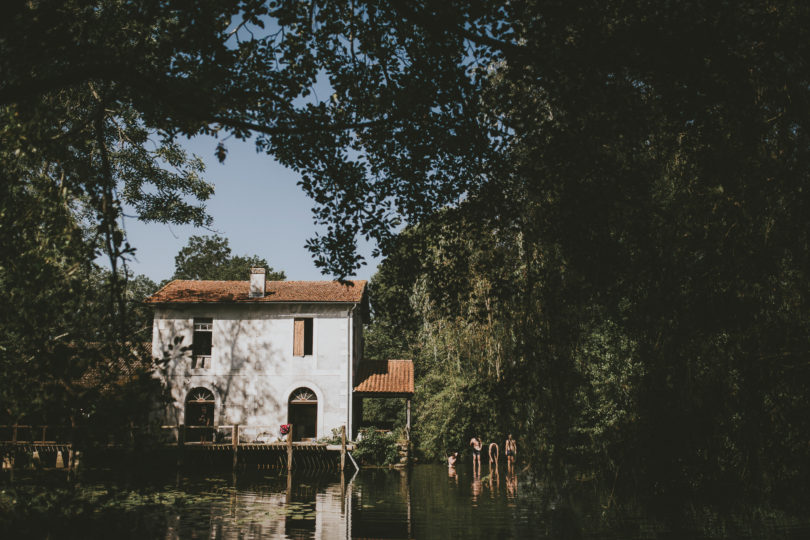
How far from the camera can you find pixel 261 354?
27.1 meters

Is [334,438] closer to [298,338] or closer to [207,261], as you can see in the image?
[298,338]

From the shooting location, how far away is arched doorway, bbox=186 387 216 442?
2617cm

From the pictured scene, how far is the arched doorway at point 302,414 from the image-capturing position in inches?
1061

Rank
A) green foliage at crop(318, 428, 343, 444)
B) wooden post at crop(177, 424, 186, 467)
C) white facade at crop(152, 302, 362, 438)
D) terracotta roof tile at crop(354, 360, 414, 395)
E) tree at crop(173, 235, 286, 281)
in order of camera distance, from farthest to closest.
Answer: tree at crop(173, 235, 286, 281) → terracotta roof tile at crop(354, 360, 414, 395) → white facade at crop(152, 302, 362, 438) → green foliage at crop(318, 428, 343, 444) → wooden post at crop(177, 424, 186, 467)

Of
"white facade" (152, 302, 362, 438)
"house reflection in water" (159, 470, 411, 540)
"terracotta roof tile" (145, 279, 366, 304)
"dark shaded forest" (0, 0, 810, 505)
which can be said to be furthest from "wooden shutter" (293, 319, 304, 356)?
"dark shaded forest" (0, 0, 810, 505)

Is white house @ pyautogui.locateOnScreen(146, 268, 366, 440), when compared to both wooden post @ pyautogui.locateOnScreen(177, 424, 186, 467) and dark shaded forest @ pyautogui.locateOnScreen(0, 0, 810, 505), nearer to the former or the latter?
wooden post @ pyautogui.locateOnScreen(177, 424, 186, 467)

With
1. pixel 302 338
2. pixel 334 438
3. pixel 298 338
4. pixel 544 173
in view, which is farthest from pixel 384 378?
pixel 544 173

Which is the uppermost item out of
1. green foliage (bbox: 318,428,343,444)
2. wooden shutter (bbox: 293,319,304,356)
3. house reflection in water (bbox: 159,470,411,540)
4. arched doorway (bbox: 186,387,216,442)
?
wooden shutter (bbox: 293,319,304,356)

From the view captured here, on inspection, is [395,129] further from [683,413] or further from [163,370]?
[683,413]

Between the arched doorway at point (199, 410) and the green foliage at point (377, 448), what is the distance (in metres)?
6.90

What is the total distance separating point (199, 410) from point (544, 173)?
968 inches

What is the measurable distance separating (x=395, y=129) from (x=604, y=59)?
278cm

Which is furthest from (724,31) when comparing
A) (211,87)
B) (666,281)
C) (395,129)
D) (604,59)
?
(211,87)

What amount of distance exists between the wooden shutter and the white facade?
17cm
